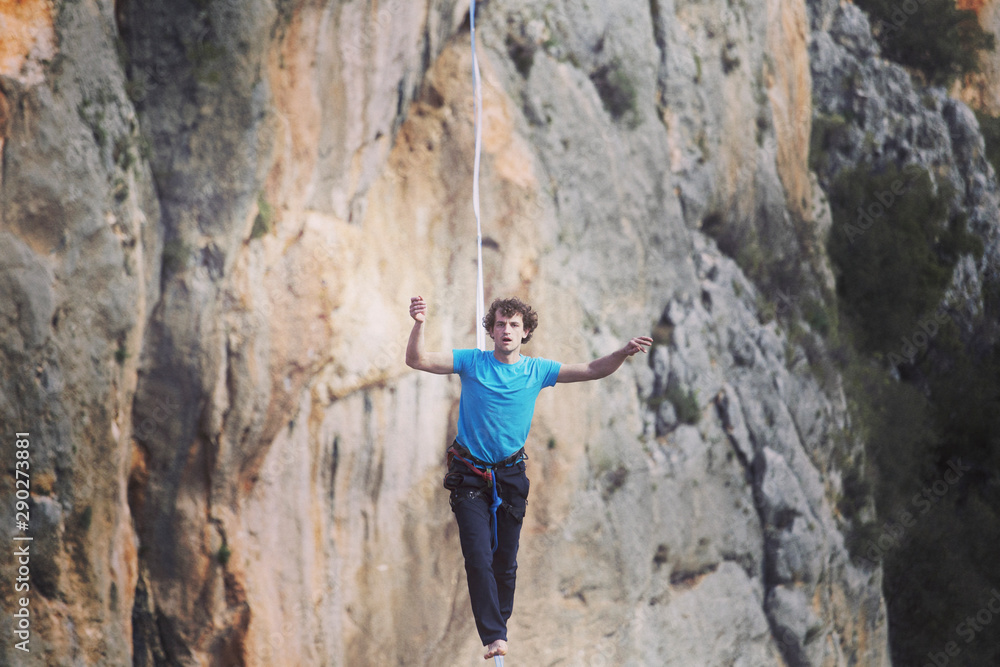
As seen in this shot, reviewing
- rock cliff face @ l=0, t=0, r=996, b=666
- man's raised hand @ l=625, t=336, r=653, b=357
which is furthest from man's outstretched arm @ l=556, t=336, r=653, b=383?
rock cliff face @ l=0, t=0, r=996, b=666

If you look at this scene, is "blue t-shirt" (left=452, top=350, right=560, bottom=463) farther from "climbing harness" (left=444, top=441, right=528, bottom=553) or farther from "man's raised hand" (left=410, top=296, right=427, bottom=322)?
"man's raised hand" (left=410, top=296, right=427, bottom=322)

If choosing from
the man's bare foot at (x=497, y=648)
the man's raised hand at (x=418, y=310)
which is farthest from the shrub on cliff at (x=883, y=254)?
the man's raised hand at (x=418, y=310)

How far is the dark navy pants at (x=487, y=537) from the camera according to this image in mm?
6445

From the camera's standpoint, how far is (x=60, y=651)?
29.0ft

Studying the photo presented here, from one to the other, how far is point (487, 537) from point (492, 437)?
68 cm

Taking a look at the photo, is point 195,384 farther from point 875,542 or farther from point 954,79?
point 954,79

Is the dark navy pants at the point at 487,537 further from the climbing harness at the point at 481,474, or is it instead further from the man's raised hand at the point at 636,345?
the man's raised hand at the point at 636,345

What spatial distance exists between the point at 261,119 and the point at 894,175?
54.4 ft

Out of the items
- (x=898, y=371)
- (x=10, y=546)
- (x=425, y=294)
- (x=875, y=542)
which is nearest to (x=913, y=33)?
(x=898, y=371)

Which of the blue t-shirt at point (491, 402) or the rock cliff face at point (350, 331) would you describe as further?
the rock cliff face at point (350, 331)

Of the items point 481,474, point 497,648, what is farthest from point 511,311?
point 497,648

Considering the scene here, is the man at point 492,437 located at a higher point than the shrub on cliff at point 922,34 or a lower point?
lower

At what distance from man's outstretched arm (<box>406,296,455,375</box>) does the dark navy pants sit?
0.68 metres

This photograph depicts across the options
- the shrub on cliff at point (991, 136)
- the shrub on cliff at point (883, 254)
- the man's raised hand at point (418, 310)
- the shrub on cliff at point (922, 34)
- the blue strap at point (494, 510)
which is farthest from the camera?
the shrub on cliff at point (991, 136)
